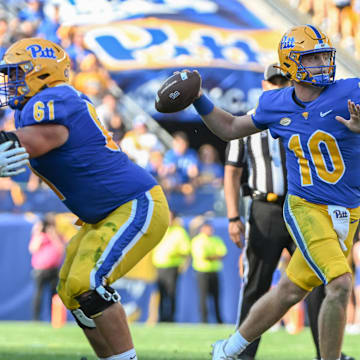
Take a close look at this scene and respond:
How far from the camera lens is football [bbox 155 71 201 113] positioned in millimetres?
4367

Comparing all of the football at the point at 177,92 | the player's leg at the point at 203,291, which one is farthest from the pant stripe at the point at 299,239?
the player's leg at the point at 203,291

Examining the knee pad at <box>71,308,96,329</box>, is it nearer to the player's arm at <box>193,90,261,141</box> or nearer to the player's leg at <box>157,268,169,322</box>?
the player's arm at <box>193,90,261,141</box>

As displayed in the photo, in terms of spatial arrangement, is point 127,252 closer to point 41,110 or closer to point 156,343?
point 41,110

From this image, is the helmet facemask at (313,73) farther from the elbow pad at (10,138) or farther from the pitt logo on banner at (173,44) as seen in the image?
the pitt logo on banner at (173,44)

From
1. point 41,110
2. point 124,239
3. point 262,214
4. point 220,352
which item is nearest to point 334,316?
point 220,352

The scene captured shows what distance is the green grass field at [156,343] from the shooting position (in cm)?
595

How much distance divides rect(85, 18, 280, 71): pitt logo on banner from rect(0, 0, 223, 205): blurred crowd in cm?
40

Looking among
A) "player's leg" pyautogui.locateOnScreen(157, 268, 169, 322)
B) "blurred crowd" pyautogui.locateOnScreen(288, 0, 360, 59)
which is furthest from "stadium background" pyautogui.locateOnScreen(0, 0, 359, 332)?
"player's leg" pyautogui.locateOnScreen(157, 268, 169, 322)

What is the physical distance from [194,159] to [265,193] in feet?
24.4

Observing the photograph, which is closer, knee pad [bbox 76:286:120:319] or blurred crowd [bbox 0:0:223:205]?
knee pad [bbox 76:286:120:319]

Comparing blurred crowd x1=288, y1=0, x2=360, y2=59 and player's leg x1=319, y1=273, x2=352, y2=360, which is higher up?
player's leg x1=319, y1=273, x2=352, y2=360

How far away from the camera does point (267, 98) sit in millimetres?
4445

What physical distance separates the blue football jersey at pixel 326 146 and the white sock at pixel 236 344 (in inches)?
33.2

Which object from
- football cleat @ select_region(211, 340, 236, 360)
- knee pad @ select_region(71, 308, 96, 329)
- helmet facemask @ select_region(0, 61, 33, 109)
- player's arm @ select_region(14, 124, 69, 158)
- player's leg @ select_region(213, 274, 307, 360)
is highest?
helmet facemask @ select_region(0, 61, 33, 109)
